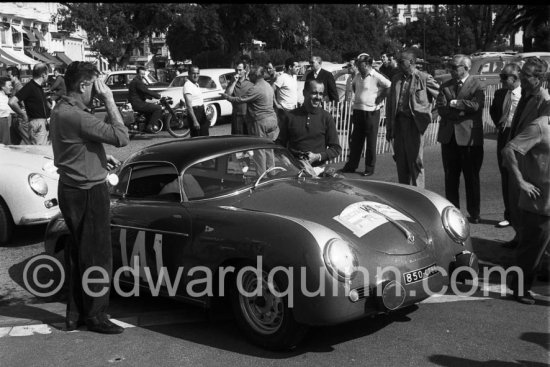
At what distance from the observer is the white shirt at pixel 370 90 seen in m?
10.8

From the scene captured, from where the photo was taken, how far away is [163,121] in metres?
18.0

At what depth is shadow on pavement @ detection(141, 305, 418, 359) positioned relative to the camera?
4.58 metres

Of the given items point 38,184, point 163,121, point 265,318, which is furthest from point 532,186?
point 163,121

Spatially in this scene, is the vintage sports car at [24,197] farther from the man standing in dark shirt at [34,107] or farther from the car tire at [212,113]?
the car tire at [212,113]

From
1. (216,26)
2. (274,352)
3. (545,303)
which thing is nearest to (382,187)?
(545,303)

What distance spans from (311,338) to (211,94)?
15805 millimetres

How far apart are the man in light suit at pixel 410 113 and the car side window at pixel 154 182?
377cm

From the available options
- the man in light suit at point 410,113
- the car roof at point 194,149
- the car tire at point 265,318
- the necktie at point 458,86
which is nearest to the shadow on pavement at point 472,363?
the car tire at point 265,318

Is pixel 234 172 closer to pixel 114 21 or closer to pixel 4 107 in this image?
pixel 4 107

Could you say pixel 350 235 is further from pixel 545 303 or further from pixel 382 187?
pixel 545 303

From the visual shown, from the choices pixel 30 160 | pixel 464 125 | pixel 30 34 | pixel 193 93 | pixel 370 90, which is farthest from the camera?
pixel 30 34

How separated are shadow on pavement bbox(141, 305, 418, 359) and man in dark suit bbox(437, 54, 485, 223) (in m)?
2.98

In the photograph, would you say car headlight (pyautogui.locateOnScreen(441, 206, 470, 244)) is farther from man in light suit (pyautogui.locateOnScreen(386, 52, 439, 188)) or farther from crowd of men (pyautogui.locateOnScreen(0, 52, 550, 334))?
man in light suit (pyautogui.locateOnScreen(386, 52, 439, 188))

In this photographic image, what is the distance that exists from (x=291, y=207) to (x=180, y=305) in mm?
1360
